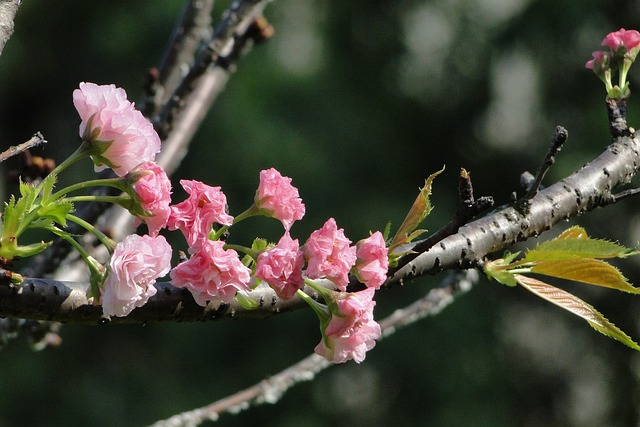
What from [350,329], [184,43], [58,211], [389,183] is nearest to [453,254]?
[350,329]

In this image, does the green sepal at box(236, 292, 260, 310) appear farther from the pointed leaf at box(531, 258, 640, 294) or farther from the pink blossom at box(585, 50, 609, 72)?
the pink blossom at box(585, 50, 609, 72)

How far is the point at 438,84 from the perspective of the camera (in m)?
5.30

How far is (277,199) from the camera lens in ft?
2.62

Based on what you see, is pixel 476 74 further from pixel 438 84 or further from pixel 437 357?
pixel 437 357

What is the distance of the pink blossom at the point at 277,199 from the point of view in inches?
31.4

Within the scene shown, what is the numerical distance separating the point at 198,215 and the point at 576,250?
34 cm

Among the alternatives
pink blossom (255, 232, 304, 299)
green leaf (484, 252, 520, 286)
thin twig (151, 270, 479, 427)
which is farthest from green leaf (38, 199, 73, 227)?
thin twig (151, 270, 479, 427)

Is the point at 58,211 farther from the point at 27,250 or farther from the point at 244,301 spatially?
the point at 244,301

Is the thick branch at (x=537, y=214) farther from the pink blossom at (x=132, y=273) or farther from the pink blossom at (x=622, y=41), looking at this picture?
the pink blossom at (x=132, y=273)

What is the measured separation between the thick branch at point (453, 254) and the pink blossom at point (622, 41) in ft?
0.35

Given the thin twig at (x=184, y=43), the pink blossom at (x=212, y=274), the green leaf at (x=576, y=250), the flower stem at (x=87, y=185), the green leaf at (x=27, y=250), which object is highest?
the thin twig at (x=184, y=43)

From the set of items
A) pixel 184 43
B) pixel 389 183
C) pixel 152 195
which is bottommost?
pixel 152 195

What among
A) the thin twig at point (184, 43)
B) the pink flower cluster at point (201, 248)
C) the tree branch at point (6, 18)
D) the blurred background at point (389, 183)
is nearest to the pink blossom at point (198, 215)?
the pink flower cluster at point (201, 248)

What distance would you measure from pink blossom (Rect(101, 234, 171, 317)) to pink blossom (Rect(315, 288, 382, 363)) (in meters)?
0.15
